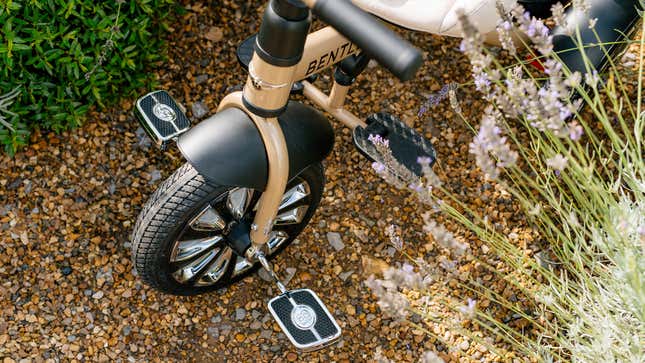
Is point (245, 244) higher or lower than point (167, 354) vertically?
higher

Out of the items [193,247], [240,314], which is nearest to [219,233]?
[193,247]

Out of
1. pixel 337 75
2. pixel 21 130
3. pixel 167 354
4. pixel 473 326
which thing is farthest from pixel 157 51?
pixel 473 326

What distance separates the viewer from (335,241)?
2.89 meters

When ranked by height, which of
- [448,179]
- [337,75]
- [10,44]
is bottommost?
[448,179]

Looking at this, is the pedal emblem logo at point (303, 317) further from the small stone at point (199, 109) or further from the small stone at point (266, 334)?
the small stone at point (199, 109)

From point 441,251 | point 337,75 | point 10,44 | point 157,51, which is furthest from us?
point 157,51

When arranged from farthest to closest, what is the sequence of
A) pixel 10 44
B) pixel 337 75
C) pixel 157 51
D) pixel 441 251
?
pixel 157 51, pixel 441 251, pixel 337 75, pixel 10 44

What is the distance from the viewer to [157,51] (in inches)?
122

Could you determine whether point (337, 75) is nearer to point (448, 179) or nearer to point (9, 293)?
point (448, 179)

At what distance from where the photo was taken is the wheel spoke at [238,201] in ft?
7.85

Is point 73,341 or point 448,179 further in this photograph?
point 448,179

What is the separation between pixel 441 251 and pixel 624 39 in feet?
3.47

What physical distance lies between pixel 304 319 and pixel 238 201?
0.49m

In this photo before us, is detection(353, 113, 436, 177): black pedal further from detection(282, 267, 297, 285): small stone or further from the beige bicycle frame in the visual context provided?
detection(282, 267, 297, 285): small stone
